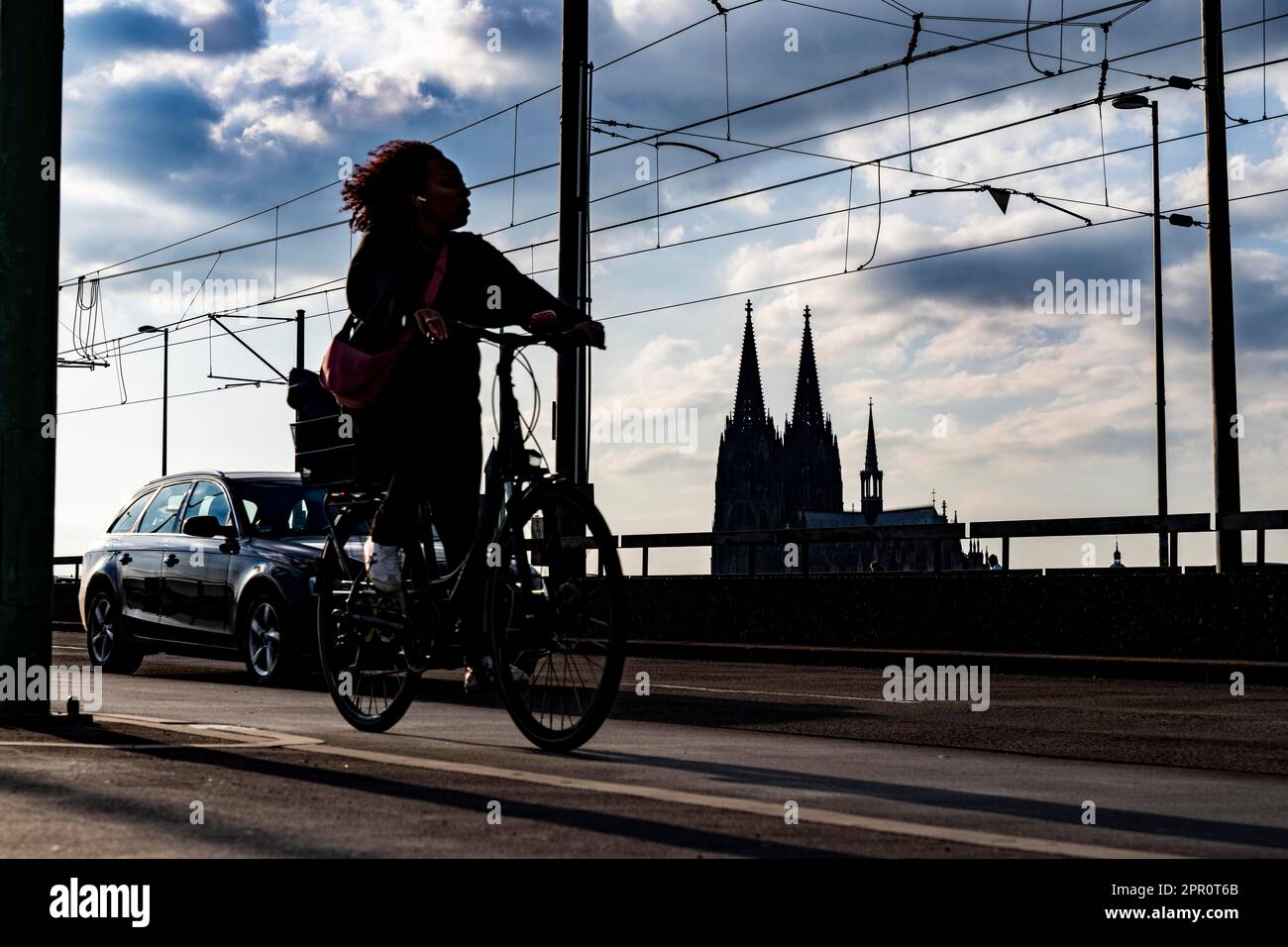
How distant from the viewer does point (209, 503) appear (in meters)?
13.0

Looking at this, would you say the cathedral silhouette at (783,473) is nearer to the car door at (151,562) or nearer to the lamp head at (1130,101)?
the lamp head at (1130,101)

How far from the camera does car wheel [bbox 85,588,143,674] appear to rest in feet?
44.5

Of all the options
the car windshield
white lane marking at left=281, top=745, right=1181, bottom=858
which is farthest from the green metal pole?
the car windshield

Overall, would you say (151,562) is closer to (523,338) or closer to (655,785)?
(523,338)

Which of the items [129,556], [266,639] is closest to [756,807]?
[266,639]

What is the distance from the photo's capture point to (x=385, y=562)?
6.49 m

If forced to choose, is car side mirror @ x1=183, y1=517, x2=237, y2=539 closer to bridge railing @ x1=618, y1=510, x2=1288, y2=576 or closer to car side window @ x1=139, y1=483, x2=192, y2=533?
car side window @ x1=139, y1=483, x2=192, y2=533

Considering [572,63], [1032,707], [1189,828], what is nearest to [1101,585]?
[1032,707]

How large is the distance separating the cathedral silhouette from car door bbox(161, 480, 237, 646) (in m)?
114

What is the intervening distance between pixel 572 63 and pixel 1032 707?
1423cm

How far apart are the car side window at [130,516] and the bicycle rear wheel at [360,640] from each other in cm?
727

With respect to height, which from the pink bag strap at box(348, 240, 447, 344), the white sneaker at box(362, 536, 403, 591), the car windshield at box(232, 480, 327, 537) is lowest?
the white sneaker at box(362, 536, 403, 591)

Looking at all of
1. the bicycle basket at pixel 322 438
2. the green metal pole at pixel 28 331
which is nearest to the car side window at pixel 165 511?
the green metal pole at pixel 28 331

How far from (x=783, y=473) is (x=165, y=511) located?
124400 millimetres
